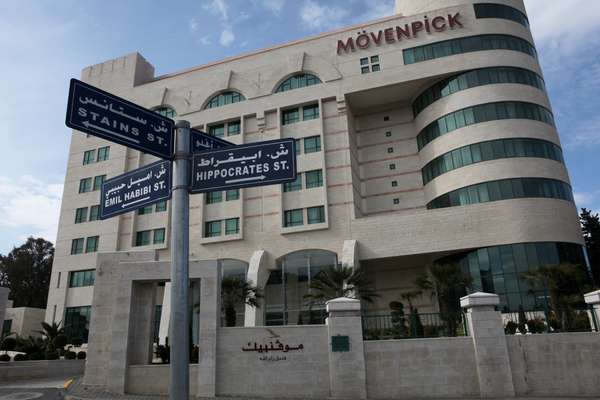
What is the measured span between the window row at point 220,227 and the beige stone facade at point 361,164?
0.52 metres

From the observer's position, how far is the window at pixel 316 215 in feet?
115

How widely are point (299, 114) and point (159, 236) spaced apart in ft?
56.1

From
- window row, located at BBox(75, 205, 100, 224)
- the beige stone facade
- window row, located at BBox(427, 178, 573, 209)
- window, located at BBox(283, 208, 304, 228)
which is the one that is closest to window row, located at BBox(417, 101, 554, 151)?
the beige stone facade

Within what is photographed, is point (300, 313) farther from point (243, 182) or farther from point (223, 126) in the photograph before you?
point (243, 182)

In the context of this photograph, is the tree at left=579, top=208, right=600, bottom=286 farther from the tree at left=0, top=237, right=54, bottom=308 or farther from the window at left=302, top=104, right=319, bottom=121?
the tree at left=0, top=237, right=54, bottom=308

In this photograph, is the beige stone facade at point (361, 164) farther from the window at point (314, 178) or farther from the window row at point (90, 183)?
the window row at point (90, 183)

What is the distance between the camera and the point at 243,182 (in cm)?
652

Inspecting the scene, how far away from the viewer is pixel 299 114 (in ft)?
128

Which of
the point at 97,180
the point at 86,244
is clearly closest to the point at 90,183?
the point at 97,180

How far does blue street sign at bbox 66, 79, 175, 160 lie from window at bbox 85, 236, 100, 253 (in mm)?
39050

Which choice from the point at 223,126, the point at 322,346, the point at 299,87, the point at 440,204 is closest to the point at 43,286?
the point at 223,126

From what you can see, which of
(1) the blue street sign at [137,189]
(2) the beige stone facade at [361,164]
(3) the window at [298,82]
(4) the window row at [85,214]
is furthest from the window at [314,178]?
(1) the blue street sign at [137,189]

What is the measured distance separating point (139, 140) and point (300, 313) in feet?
95.2

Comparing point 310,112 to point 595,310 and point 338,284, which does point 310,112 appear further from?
point 595,310
